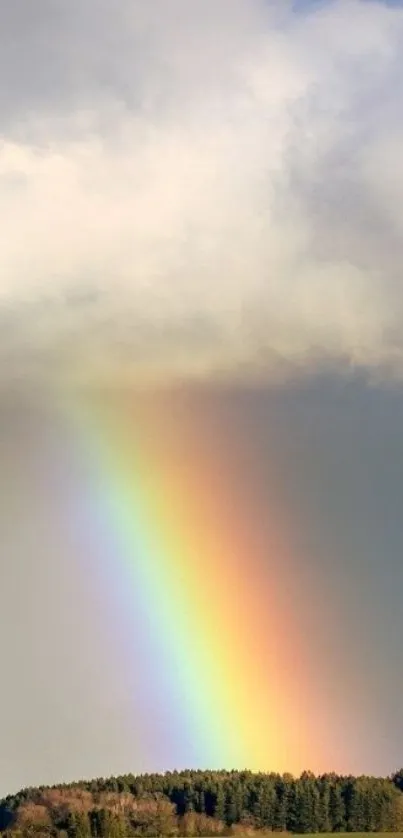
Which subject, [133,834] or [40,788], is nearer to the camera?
[133,834]

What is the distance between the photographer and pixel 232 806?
108 metres

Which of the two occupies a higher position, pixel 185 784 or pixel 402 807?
pixel 185 784

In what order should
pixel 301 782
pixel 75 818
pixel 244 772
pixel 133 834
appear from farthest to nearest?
pixel 244 772 → pixel 301 782 → pixel 133 834 → pixel 75 818

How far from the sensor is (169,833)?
102500mm

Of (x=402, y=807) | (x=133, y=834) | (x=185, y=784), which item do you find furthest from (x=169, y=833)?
(x=402, y=807)

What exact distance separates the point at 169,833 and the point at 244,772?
53.0ft

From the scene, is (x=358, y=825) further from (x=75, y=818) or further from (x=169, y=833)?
(x=75, y=818)

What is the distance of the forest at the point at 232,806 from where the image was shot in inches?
3957

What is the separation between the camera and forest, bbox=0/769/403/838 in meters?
100

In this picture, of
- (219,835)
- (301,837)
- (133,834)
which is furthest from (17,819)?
(301,837)

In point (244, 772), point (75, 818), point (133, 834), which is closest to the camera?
point (75, 818)

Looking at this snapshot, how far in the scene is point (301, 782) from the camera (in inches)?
4294

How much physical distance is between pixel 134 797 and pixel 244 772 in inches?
493

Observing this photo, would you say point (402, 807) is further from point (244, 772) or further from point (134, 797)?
point (134, 797)
